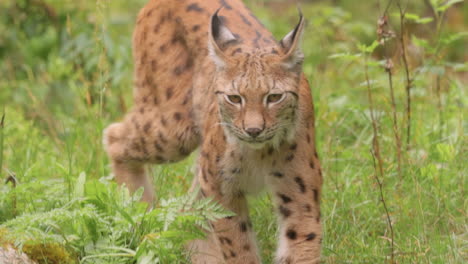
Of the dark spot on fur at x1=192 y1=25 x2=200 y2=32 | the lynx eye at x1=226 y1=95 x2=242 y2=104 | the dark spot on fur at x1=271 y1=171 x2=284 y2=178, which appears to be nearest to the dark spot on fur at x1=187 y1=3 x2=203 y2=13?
the dark spot on fur at x1=192 y1=25 x2=200 y2=32

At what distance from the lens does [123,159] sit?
5676 mm

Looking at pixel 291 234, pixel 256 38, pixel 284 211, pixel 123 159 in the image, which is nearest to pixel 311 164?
pixel 284 211

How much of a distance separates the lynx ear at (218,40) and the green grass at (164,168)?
0.80 metres

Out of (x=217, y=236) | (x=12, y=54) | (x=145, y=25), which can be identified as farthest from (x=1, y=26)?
(x=217, y=236)

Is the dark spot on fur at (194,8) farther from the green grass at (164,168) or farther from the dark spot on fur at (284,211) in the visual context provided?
the dark spot on fur at (284,211)

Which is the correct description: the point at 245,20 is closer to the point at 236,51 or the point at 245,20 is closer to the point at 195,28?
the point at 195,28

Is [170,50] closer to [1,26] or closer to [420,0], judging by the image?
[1,26]

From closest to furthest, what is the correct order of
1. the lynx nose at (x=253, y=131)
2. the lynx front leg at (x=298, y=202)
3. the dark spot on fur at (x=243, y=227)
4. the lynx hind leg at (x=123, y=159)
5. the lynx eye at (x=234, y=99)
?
the lynx nose at (x=253, y=131)
the lynx eye at (x=234, y=99)
the lynx front leg at (x=298, y=202)
the dark spot on fur at (x=243, y=227)
the lynx hind leg at (x=123, y=159)

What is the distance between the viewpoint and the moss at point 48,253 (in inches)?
165

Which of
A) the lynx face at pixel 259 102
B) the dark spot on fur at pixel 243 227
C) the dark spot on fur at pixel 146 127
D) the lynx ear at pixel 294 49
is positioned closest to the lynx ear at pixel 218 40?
the lynx face at pixel 259 102

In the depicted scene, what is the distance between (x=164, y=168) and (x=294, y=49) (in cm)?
149

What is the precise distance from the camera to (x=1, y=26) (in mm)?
8508

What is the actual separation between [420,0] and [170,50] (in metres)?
6.11

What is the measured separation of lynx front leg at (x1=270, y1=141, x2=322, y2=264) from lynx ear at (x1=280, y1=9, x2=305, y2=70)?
1.61ft
